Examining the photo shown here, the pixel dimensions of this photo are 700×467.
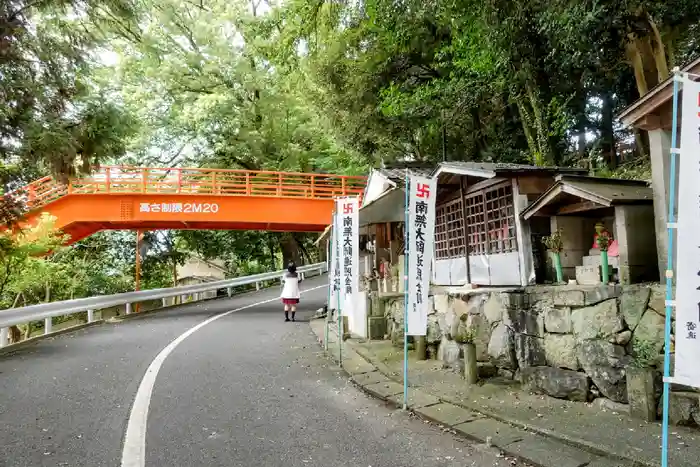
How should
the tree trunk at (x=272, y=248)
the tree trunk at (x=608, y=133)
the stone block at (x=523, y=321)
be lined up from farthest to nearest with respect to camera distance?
the tree trunk at (x=272, y=248) < the tree trunk at (x=608, y=133) < the stone block at (x=523, y=321)

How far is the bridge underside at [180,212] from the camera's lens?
18859mm

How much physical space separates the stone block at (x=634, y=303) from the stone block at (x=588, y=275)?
760 millimetres

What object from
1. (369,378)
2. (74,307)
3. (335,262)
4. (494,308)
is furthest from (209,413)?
(74,307)

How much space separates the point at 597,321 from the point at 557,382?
105 centimetres

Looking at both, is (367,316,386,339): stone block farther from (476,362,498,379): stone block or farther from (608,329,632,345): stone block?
(608,329,632,345): stone block

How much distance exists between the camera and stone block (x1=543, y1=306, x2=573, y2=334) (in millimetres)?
6562

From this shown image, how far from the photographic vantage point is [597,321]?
6094 mm

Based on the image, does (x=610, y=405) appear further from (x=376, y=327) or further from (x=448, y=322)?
(x=376, y=327)

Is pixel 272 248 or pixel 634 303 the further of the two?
pixel 272 248

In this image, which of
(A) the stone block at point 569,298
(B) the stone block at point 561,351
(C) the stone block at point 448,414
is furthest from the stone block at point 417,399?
(A) the stone block at point 569,298

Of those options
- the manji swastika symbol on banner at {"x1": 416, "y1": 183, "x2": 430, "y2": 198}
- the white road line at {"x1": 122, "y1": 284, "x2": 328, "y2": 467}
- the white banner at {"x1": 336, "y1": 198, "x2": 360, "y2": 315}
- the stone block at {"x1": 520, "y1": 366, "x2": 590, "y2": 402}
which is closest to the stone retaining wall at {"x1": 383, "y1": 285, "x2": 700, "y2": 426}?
the stone block at {"x1": 520, "y1": 366, "x2": 590, "y2": 402}

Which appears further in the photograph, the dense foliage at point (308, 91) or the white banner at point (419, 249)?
the dense foliage at point (308, 91)

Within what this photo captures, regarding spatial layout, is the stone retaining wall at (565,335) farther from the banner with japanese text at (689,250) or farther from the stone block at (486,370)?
the banner with japanese text at (689,250)

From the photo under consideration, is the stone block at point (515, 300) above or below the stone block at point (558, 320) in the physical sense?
above
